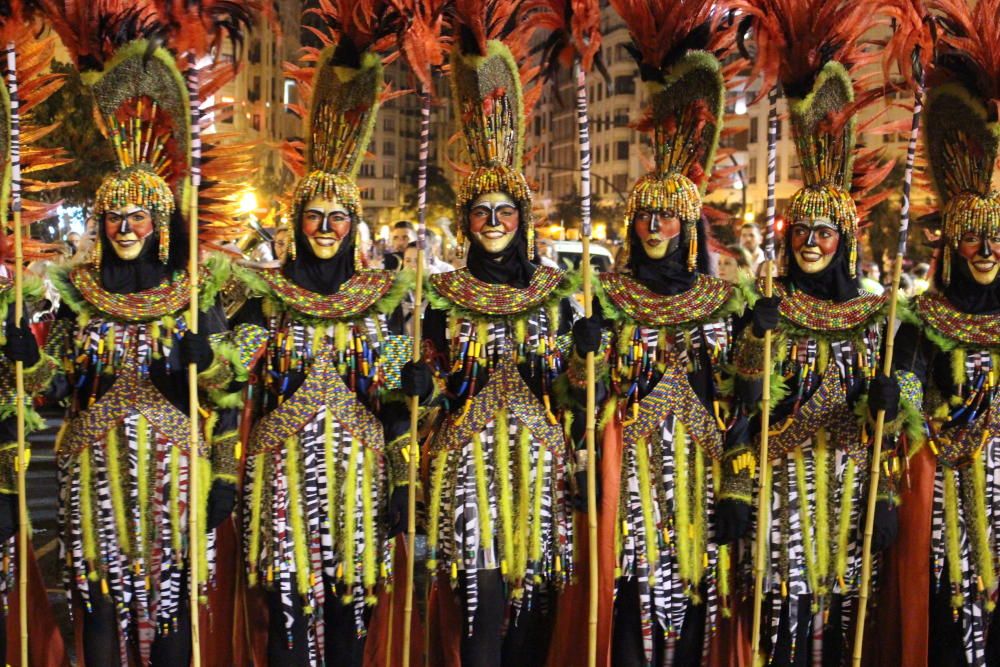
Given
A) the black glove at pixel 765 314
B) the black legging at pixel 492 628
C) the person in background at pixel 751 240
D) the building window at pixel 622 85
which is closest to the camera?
the black glove at pixel 765 314

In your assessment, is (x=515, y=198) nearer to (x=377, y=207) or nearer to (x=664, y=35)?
(x=664, y=35)

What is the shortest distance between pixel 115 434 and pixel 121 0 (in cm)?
160

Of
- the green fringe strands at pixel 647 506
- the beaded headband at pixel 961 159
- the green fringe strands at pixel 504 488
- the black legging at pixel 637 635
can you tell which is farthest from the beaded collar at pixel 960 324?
the green fringe strands at pixel 504 488

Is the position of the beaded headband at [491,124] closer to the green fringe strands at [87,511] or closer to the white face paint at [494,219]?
the white face paint at [494,219]

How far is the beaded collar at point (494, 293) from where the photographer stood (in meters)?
4.77

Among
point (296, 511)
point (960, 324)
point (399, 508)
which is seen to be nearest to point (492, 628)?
point (399, 508)

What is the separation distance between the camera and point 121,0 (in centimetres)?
443

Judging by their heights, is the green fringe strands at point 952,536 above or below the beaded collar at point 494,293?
below

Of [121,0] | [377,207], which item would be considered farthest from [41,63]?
[377,207]

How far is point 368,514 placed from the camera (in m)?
4.72

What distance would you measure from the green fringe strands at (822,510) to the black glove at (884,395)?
1.01 feet

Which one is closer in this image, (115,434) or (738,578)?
(115,434)

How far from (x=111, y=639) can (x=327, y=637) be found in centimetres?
82

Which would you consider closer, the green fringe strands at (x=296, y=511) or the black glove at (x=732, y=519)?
the green fringe strands at (x=296, y=511)
